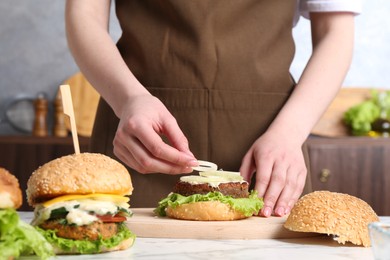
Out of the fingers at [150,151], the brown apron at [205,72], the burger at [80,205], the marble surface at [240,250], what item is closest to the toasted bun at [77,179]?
the burger at [80,205]

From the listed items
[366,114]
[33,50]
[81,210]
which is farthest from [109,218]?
[33,50]

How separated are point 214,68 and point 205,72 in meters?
0.03

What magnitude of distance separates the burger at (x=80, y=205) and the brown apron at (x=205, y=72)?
0.65 metres

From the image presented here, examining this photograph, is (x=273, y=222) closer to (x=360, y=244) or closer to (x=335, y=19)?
(x=360, y=244)

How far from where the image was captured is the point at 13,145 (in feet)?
13.5

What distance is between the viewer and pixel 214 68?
2.10m

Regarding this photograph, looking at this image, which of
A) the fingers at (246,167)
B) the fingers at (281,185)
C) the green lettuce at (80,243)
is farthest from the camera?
the fingers at (246,167)

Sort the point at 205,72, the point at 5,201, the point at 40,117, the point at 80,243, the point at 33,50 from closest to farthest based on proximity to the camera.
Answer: the point at 5,201, the point at 80,243, the point at 205,72, the point at 40,117, the point at 33,50

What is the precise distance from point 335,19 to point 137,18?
21.9 inches

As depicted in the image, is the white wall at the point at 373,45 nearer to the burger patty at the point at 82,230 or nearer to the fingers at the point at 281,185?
the fingers at the point at 281,185

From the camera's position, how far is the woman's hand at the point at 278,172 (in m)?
1.88

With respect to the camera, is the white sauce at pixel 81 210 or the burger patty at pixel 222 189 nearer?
the white sauce at pixel 81 210

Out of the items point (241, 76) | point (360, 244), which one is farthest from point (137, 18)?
point (360, 244)

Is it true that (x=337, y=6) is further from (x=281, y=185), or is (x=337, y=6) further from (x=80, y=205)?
(x=80, y=205)
